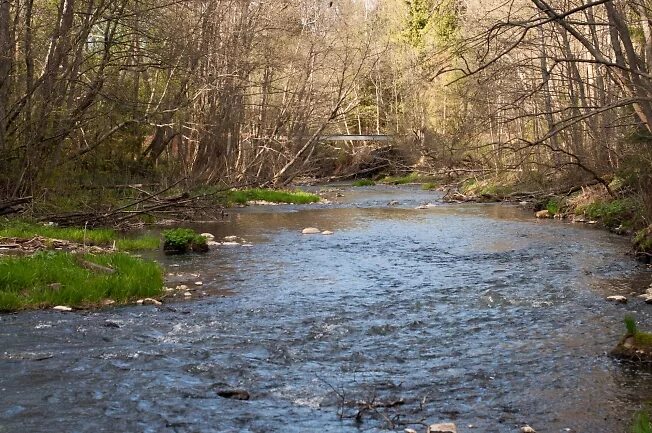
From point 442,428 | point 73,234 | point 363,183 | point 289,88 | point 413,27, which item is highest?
point 413,27

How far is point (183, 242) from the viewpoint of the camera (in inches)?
568

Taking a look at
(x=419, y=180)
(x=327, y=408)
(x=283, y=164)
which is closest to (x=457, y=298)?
(x=327, y=408)

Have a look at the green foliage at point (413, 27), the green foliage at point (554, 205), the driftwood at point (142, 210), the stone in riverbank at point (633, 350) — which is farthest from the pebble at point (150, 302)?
the green foliage at point (413, 27)

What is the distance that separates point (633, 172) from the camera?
15023mm

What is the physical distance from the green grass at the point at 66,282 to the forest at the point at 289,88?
4902 millimetres

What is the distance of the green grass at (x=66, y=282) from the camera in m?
9.27

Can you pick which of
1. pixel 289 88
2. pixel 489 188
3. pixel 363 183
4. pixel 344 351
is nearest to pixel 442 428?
pixel 344 351

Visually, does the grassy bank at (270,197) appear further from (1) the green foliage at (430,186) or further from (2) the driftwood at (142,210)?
(1) the green foliage at (430,186)

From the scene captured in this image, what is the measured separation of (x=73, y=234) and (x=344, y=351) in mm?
8517

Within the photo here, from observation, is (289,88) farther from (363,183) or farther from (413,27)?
(413,27)

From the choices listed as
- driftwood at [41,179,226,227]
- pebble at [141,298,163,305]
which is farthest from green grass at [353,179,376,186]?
pebble at [141,298,163,305]

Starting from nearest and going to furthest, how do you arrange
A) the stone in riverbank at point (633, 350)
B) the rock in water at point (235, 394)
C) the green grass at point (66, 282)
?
the rock in water at point (235, 394) < the stone in riverbank at point (633, 350) < the green grass at point (66, 282)

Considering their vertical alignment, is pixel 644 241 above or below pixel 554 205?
below

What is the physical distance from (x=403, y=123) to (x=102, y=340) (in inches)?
1745
